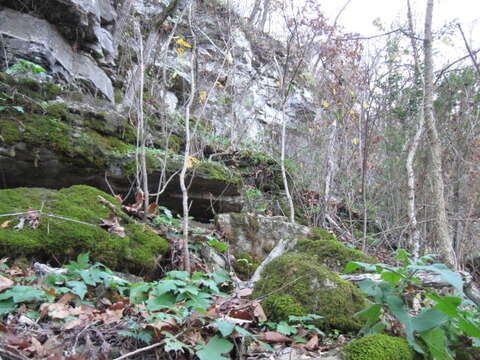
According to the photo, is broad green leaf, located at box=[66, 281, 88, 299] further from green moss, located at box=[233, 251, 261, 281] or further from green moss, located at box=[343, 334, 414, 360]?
green moss, located at box=[233, 251, 261, 281]

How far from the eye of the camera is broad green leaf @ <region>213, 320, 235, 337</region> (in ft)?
5.55

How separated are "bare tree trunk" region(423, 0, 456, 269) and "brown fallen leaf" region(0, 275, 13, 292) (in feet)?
15.5

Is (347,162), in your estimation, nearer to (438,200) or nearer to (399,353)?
(438,200)

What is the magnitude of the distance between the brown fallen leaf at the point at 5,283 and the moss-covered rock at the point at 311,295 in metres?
1.62

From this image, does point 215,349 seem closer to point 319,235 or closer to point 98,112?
point 319,235

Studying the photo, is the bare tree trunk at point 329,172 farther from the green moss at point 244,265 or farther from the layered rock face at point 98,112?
the green moss at point 244,265

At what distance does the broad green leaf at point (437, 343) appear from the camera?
5.37ft

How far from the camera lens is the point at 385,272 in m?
1.75

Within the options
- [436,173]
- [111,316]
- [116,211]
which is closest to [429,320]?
[111,316]

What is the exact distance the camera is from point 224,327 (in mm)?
1725

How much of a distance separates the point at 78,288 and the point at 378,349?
1.80 metres

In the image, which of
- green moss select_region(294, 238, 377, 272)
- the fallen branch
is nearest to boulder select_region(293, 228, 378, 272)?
green moss select_region(294, 238, 377, 272)

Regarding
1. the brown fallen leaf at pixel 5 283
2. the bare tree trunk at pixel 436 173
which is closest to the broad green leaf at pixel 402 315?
the brown fallen leaf at pixel 5 283

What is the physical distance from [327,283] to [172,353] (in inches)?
46.1
